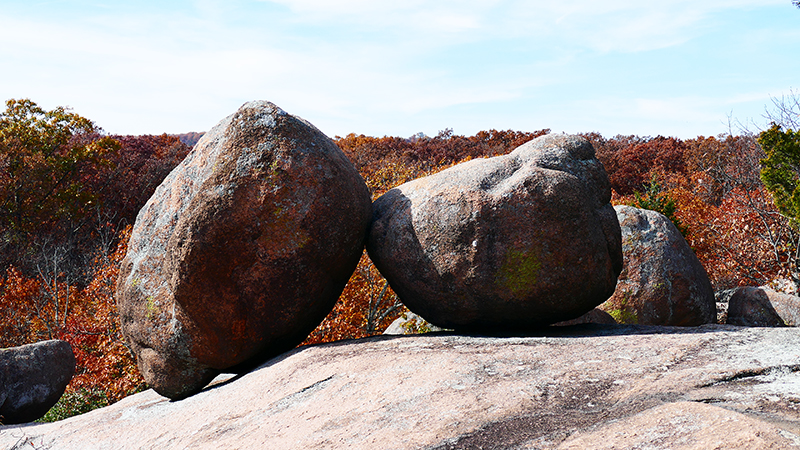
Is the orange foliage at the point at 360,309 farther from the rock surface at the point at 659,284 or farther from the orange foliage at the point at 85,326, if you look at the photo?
the rock surface at the point at 659,284

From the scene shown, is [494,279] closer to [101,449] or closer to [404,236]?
[404,236]

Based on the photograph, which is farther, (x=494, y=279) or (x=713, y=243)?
(x=713, y=243)

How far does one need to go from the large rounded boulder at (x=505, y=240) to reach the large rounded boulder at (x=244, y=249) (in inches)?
27.2

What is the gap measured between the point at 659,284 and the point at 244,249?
6.22 meters

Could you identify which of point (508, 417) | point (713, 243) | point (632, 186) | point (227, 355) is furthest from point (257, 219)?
point (632, 186)

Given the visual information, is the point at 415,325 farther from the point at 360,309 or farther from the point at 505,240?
the point at 505,240

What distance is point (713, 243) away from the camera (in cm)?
1662

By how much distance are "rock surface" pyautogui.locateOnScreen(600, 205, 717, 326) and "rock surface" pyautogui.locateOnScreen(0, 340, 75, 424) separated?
9.06 meters

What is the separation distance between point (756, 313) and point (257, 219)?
8.29 m

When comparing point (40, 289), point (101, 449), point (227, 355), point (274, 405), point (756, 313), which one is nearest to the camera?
point (274, 405)

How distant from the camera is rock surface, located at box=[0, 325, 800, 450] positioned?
3.54 metres

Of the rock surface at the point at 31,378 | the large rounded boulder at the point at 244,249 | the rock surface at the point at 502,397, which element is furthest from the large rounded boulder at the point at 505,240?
the rock surface at the point at 31,378

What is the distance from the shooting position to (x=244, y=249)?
19.9 feet

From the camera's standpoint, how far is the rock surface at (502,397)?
354 centimetres
